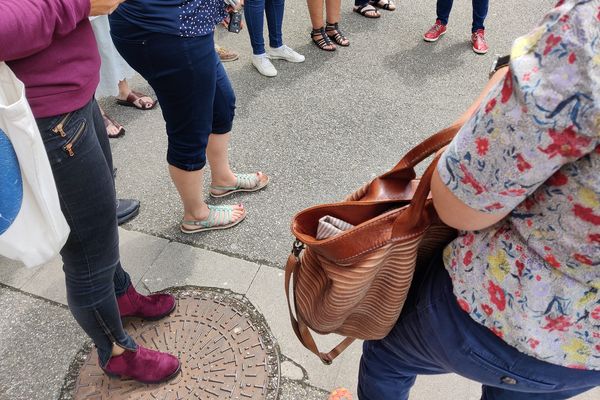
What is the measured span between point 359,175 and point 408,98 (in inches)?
43.1

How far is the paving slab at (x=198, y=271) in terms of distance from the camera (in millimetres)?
2434

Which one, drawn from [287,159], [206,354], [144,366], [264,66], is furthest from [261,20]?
[144,366]

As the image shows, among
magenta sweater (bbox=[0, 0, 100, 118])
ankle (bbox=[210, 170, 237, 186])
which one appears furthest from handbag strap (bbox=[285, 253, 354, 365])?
ankle (bbox=[210, 170, 237, 186])

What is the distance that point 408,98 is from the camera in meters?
3.89

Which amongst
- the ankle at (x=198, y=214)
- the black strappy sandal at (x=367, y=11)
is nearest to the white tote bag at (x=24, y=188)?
the ankle at (x=198, y=214)

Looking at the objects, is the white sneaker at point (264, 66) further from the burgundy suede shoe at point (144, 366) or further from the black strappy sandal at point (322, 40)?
the burgundy suede shoe at point (144, 366)

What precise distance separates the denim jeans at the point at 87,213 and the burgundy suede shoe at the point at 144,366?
10 cm

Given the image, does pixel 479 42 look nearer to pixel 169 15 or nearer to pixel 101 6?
pixel 169 15

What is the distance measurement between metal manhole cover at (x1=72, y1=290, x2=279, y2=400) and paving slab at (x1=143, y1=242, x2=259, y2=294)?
71mm

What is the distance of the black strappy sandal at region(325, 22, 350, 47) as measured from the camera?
4.55 m

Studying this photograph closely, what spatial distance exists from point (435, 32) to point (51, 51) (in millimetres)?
4108

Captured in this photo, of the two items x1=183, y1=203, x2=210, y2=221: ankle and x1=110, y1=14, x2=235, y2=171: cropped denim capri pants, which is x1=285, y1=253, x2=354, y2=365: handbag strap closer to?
x1=110, y1=14, x2=235, y2=171: cropped denim capri pants

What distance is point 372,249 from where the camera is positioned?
1066mm

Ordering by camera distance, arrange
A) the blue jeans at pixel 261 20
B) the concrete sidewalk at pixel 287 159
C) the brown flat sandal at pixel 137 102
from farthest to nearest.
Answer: the blue jeans at pixel 261 20 → the brown flat sandal at pixel 137 102 → the concrete sidewalk at pixel 287 159
